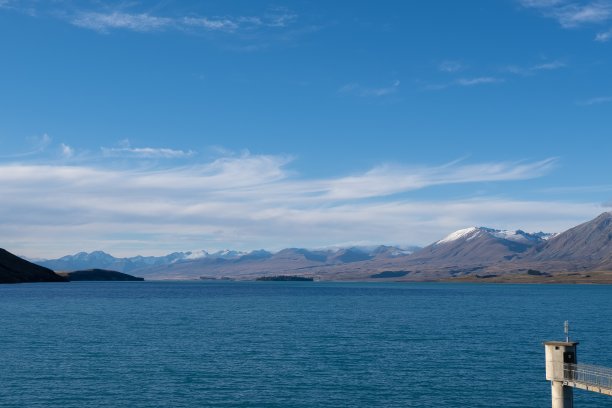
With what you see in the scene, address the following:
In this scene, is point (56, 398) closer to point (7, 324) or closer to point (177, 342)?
point (177, 342)

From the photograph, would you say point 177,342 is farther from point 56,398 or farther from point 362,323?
point 362,323

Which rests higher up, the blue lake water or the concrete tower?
the concrete tower

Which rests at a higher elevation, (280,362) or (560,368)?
(560,368)

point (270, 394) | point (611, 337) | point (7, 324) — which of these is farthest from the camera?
point (7, 324)

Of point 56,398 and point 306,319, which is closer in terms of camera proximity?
point 56,398

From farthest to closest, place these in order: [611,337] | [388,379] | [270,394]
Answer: [611,337] < [388,379] < [270,394]

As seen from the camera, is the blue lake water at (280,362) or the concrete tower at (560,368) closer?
the concrete tower at (560,368)

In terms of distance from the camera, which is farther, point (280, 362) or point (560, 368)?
point (280, 362)

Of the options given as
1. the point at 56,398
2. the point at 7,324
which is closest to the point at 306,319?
the point at 7,324

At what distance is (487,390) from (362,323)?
78.8 meters

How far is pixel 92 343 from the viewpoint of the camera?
10975 centimetres

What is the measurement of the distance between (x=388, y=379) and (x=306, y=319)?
84862mm

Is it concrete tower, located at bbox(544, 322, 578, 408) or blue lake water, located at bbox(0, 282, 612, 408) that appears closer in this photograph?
concrete tower, located at bbox(544, 322, 578, 408)

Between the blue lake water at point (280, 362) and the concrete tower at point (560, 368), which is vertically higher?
the concrete tower at point (560, 368)
